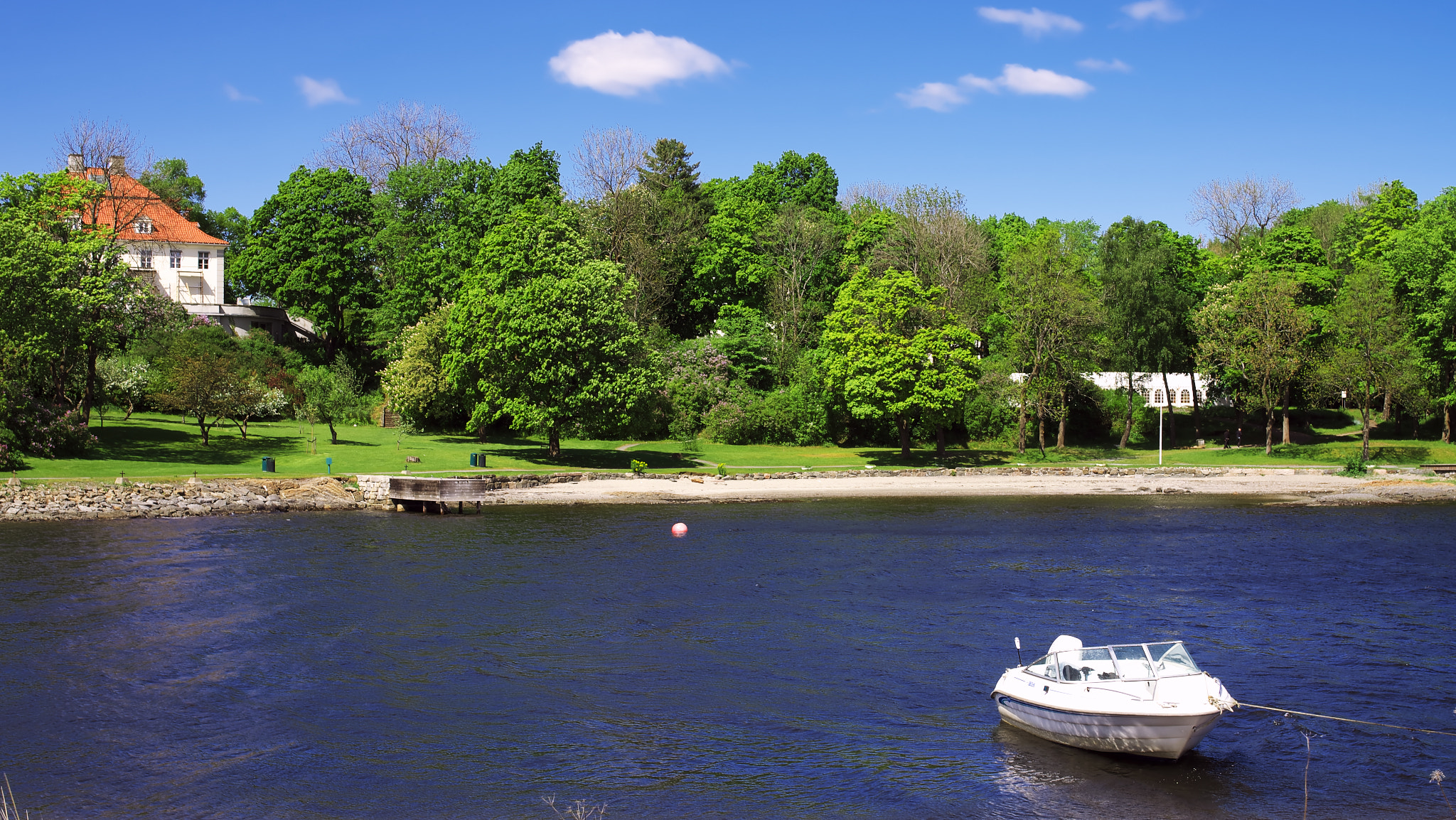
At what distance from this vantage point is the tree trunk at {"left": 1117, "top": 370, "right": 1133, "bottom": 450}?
80000mm

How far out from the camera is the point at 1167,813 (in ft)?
59.7

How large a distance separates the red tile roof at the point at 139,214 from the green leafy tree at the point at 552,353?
79.5 ft

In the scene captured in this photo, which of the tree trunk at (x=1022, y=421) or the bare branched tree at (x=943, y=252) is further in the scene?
the bare branched tree at (x=943, y=252)

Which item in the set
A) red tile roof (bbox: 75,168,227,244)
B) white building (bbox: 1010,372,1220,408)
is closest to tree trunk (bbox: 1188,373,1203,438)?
white building (bbox: 1010,372,1220,408)

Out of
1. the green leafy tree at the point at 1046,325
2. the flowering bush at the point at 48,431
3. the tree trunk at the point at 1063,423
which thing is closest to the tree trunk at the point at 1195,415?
the tree trunk at the point at 1063,423

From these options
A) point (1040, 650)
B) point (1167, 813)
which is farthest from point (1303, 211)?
point (1167, 813)

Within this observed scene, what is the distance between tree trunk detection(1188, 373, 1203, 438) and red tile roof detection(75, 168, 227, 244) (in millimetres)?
78106

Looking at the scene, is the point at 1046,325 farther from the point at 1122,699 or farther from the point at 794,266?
the point at 1122,699

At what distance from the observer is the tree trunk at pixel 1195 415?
273 feet

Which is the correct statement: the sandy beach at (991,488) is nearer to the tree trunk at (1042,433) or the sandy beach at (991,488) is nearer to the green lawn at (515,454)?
the green lawn at (515,454)

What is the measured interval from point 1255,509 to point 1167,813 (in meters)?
44.1

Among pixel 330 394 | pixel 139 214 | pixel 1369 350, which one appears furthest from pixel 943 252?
pixel 139 214

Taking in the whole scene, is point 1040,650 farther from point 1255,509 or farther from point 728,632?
point 1255,509

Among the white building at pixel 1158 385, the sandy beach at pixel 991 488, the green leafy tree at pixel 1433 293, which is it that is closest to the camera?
the sandy beach at pixel 991 488
